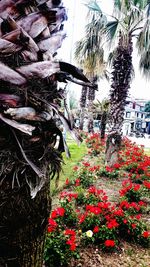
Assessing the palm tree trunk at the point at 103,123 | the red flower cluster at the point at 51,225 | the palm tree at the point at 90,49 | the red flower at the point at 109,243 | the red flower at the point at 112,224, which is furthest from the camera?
the palm tree trunk at the point at 103,123

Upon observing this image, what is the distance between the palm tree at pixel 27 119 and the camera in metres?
0.99

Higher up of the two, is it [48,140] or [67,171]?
[48,140]

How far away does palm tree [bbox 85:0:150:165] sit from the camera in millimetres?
8648

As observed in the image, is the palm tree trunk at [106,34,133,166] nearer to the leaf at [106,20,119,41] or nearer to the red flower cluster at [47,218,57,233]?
the leaf at [106,20,119,41]

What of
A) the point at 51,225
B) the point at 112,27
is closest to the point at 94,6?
the point at 112,27

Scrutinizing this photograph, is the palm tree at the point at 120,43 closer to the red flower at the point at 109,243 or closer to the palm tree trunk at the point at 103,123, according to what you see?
the red flower at the point at 109,243

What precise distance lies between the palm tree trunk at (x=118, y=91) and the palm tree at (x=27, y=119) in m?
7.93

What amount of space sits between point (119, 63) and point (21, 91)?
8407 millimetres

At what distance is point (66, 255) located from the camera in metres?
3.37

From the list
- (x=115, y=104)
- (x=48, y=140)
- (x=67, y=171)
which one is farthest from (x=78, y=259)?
(x=115, y=104)

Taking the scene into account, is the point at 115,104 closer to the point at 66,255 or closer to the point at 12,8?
the point at 66,255

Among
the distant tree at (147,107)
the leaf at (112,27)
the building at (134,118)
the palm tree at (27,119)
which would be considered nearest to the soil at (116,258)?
the palm tree at (27,119)

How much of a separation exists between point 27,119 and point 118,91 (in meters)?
8.30

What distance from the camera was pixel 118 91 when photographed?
9008 mm
